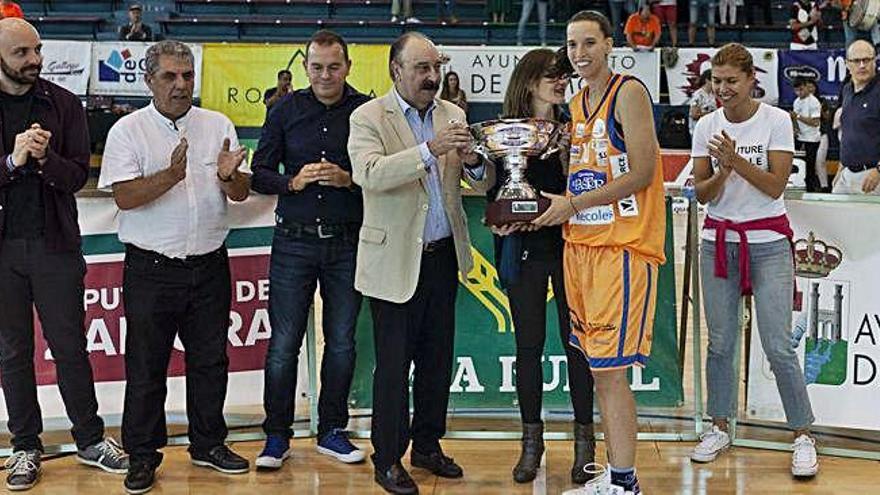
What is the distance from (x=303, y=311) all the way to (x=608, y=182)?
1403mm

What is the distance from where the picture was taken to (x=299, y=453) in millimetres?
4547

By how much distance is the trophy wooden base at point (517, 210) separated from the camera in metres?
3.63

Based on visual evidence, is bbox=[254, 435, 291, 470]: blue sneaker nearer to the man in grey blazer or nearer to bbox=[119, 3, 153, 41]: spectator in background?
the man in grey blazer

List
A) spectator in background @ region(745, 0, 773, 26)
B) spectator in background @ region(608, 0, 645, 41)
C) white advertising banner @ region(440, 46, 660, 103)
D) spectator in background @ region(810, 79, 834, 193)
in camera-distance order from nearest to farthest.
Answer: spectator in background @ region(810, 79, 834, 193) < white advertising banner @ region(440, 46, 660, 103) < spectator in background @ region(608, 0, 645, 41) < spectator in background @ region(745, 0, 773, 26)

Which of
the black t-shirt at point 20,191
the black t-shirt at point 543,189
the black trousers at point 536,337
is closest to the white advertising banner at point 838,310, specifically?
the black trousers at point 536,337

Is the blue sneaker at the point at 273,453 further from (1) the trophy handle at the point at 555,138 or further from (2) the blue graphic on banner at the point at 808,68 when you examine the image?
(2) the blue graphic on banner at the point at 808,68

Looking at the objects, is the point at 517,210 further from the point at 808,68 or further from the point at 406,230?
the point at 808,68

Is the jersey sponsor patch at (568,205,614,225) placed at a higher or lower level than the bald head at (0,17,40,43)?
lower

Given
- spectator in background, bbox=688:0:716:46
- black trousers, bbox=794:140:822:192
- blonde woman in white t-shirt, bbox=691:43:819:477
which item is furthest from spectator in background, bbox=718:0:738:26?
blonde woman in white t-shirt, bbox=691:43:819:477

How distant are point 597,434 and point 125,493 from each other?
195 centimetres

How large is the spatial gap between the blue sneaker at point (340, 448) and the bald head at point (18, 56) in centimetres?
179

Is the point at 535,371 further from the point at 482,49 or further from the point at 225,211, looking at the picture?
the point at 482,49

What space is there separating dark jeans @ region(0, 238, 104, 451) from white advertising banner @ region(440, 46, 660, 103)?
10.6 metres

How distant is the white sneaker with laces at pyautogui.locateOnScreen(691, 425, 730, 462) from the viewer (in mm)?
4395
